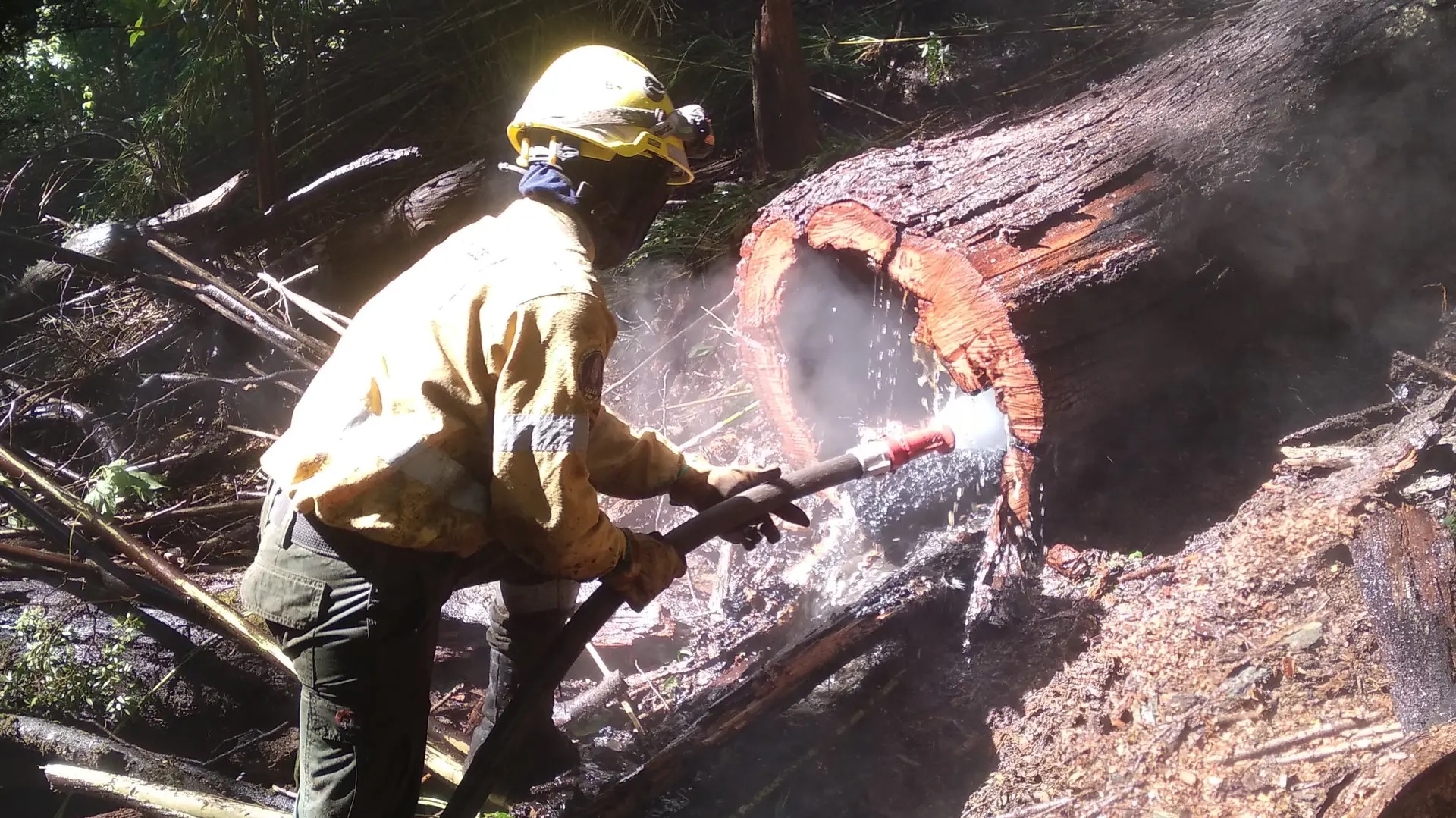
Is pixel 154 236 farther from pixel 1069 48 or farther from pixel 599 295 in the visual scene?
pixel 1069 48

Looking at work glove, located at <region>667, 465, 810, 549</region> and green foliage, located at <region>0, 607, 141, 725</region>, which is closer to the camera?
work glove, located at <region>667, 465, 810, 549</region>

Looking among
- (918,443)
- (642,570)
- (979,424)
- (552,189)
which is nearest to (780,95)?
(979,424)

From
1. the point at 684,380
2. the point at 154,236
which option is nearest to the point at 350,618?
the point at 684,380

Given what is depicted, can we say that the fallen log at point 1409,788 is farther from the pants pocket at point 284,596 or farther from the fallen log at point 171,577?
the fallen log at point 171,577

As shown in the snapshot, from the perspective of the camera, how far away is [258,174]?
5.88 metres

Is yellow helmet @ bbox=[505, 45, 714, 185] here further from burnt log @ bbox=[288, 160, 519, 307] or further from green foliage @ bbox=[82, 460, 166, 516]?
burnt log @ bbox=[288, 160, 519, 307]

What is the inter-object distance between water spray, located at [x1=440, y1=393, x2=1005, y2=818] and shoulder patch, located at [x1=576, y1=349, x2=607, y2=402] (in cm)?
55

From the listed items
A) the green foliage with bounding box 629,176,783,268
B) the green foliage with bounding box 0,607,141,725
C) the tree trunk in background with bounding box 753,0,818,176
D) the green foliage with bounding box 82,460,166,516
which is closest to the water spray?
the green foliage with bounding box 0,607,141,725

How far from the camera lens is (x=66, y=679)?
329 centimetres

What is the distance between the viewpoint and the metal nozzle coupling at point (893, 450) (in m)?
2.73

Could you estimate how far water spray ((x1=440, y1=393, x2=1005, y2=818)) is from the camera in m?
2.24

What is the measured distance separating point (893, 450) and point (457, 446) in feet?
4.39

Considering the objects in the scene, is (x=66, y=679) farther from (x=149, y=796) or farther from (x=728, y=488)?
(x=728, y=488)

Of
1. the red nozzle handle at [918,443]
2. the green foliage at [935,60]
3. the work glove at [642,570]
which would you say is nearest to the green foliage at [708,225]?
the green foliage at [935,60]
